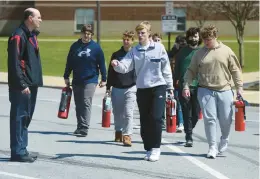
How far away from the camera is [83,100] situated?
11367 millimetres

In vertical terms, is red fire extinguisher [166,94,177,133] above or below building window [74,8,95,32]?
above

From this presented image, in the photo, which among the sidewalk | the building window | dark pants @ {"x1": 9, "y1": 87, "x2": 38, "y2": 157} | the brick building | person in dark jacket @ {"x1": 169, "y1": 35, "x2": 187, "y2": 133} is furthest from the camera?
the building window

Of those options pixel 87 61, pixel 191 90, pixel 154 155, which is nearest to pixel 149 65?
pixel 154 155

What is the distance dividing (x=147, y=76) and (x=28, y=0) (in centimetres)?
4530

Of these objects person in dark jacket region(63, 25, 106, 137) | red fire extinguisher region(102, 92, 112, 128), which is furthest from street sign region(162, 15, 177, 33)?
red fire extinguisher region(102, 92, 112, 128)

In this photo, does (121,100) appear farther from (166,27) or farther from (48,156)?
(166,27)

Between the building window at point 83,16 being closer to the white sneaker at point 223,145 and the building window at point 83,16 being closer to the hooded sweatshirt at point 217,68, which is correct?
the white sneaker at point 223,145

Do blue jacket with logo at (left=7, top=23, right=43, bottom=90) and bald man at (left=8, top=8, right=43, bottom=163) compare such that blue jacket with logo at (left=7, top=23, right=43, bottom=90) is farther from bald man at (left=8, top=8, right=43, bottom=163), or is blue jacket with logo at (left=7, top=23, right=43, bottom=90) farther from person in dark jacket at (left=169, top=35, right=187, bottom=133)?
person in dark jacket at (left=169, top=35, right=187, bottom=133)

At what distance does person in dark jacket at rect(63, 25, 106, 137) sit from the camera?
1124 cm

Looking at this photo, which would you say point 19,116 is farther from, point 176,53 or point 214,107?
point 176,53

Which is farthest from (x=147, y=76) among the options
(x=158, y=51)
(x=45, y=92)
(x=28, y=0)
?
(x=28, y=0)

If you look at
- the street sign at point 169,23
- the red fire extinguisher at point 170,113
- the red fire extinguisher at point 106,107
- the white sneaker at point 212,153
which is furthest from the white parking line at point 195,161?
the street sign at point 169,23

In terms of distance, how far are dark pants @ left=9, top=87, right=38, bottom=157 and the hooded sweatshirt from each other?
2.18 metres

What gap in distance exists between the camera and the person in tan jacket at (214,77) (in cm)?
927
